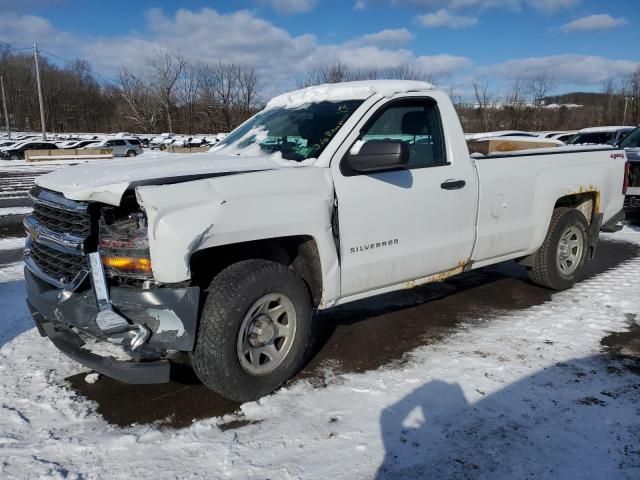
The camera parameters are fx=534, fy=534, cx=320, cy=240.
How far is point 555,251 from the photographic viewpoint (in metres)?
5.59

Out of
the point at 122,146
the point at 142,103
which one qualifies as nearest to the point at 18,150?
the point at 122,146

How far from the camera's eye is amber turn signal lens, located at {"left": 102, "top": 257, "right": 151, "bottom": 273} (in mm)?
2951

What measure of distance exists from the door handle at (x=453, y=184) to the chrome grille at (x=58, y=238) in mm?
2618

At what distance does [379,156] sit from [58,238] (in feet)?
6.91

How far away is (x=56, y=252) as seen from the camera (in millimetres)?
3387

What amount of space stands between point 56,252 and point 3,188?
1719 cm

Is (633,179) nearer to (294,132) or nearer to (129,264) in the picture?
(294,132)

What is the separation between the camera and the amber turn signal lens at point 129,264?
2.95m

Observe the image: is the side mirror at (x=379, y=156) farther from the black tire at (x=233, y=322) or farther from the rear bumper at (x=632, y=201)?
the rear bumper at (x=632, y=201)

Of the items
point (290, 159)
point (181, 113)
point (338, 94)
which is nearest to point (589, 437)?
point (290, 159)

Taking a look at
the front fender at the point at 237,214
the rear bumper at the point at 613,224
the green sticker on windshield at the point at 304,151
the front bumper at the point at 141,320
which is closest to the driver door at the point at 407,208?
the front fender at the point at 237,214

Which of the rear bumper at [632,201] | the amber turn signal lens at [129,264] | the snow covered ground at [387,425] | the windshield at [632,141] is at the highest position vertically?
the windshield at [632,141]

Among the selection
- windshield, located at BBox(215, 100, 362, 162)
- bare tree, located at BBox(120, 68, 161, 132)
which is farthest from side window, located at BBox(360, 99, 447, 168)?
bare tree, located at BBox(120, 68, 161, 132)

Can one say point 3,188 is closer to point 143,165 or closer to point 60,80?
point 143,165
